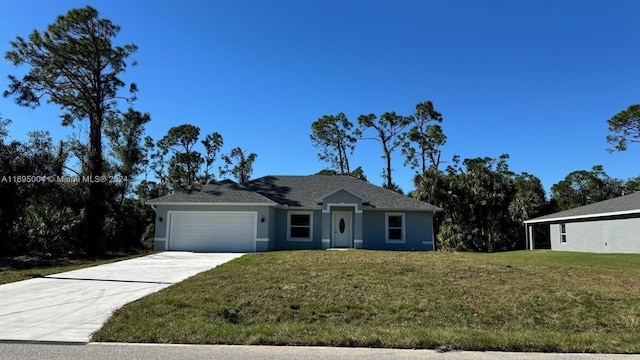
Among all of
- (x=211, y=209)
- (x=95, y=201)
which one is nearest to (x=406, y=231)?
(x=211, y=209)

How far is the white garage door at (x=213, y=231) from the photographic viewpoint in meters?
21.1

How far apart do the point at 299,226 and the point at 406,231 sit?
5.72 metres

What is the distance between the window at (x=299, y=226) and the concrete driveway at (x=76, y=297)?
8472 millimetres

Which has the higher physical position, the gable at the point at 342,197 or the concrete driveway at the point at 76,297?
the gable at the point at 342,197

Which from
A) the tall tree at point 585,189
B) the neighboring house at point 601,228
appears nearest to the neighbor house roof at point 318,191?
the neighboring house at point 601,228

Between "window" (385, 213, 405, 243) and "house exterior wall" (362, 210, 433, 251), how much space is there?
0.16 metres

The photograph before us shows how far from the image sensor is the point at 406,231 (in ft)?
75.0

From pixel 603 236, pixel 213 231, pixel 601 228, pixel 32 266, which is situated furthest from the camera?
pixel 601 228

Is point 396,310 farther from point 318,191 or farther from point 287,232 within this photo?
point 318,191

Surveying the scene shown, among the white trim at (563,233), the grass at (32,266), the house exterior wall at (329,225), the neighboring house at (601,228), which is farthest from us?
the white trim at (563,233)

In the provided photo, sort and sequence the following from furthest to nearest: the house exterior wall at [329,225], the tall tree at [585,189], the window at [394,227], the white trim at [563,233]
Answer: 1. the tall tree at [585,189]
2. the white trim at [563,233]
3. the window at [394,227]
4. the house exterior wall at [329,225]

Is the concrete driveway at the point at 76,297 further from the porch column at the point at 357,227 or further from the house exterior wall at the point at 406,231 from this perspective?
the house exterior wall at the point at 406,231

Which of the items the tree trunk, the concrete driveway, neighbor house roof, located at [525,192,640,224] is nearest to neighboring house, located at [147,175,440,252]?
the tree trunk

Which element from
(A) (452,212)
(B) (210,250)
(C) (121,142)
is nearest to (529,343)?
(B) (210,250)
